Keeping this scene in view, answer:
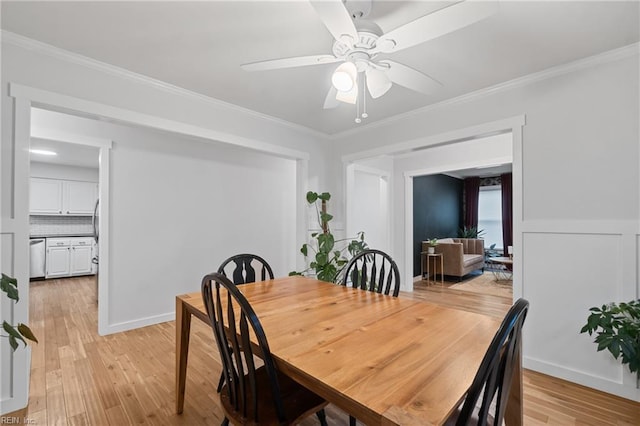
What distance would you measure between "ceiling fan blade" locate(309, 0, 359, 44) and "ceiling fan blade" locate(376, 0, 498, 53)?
17cm

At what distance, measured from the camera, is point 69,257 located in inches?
235

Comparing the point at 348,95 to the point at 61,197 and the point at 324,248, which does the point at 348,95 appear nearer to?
the point at 324,248

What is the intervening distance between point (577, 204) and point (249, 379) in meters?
2.46

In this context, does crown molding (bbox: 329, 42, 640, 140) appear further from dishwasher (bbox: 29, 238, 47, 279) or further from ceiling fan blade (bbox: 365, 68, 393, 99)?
dishwasher (bbox: 29, 238, 47, 279)

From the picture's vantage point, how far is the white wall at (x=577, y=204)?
195 cm

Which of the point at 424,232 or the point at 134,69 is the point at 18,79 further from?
the point at 424,232

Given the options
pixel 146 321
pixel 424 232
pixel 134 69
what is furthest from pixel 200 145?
→ pixel 424 232

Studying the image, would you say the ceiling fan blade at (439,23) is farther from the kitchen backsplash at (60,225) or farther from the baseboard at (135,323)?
the kitchen backsplash at (60,225)

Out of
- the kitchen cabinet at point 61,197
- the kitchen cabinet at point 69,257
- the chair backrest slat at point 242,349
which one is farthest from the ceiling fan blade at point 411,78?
the kitchen cabinet at point 69,257

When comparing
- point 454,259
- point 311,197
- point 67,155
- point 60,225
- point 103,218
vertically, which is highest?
point 67,155

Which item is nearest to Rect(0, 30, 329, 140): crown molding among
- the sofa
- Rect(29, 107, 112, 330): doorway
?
Rect(29, 107, 112, 330): doorway

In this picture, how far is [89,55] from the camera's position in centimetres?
206

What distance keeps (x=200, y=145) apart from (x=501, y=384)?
12.7ft

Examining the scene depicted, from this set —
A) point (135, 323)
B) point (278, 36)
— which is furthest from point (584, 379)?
point (135, 323)
